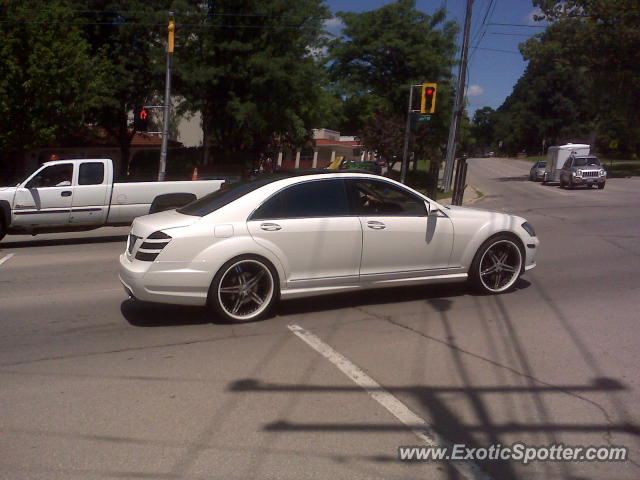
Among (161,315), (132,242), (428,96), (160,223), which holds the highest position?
(428,96)

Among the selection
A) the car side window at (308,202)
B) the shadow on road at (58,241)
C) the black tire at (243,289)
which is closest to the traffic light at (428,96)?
the shadow on road at (58,241)

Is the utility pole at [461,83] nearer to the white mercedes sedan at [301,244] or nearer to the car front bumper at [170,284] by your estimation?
the white mercedes sedan at [301,244]

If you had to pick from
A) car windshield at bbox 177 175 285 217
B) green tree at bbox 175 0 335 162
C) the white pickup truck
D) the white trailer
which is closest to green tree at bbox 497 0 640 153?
the white trailer

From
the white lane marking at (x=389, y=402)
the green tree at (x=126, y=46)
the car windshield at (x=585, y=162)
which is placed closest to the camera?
the white lane marking at (x=389, y=402)

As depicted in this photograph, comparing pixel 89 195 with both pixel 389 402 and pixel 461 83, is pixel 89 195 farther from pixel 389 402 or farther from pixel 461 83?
pixel 461 83

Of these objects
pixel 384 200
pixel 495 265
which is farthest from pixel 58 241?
pixel 495 265

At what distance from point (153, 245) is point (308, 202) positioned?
1.73m

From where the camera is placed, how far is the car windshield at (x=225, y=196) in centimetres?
695

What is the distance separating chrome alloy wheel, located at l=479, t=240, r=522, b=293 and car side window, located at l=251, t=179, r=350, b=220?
2.03 metres

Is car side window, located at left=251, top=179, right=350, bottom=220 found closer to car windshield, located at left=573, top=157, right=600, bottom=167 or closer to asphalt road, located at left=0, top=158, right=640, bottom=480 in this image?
asphalt road, located at left=0, top=158, right=640, bottom=480

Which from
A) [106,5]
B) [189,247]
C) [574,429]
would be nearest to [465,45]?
[106,5]

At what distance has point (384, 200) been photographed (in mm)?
7500

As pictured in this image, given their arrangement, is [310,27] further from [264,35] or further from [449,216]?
[449,216]

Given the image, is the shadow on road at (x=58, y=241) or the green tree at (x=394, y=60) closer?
the shadow on road at (x=58, y=241)
